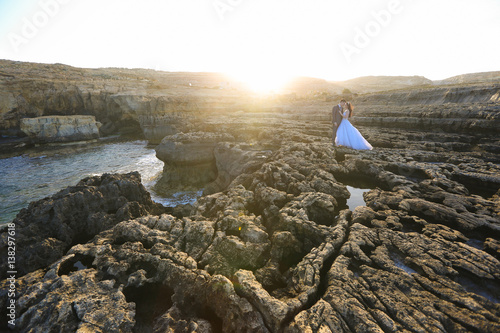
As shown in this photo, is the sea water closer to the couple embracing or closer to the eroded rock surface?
the eroded rock surface

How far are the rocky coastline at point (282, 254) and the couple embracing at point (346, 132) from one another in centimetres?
218

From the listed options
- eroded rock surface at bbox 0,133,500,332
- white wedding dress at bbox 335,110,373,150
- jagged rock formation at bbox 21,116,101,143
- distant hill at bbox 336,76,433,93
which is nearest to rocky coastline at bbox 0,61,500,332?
eroded rock surface at bbox 0,133,500,332

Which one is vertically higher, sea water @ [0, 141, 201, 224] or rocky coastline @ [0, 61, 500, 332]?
rocky coastline @ [0, 61, 500, 332]

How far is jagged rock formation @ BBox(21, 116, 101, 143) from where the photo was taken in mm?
30766

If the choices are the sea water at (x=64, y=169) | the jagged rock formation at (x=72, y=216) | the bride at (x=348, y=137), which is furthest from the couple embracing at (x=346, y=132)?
the jagged rock formation at (x=72, y=216)

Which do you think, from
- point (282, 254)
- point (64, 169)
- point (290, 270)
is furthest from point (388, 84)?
point (290, 270)

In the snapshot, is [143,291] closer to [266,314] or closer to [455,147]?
[266,314]

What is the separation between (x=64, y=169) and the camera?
2225cm

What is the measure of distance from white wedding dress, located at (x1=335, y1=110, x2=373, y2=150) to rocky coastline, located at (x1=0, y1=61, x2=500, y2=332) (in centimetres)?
211

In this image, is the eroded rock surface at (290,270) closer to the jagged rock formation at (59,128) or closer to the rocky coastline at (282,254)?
the rocky coastline at (282,254)

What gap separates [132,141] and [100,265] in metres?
35.1

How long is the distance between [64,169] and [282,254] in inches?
1035

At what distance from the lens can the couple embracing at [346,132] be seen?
485 inches

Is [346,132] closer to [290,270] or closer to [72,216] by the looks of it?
[290,270]
